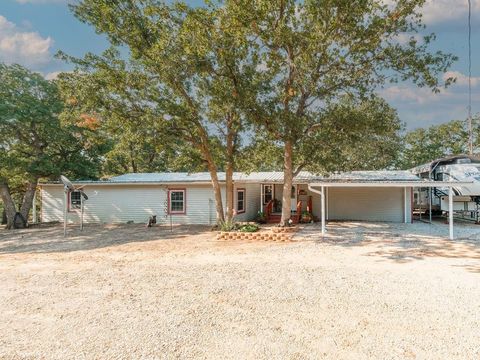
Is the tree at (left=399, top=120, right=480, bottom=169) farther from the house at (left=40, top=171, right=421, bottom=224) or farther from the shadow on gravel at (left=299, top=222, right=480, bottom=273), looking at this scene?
the shadow on gravel at (left=299, top=222, right=480, bottom=273)

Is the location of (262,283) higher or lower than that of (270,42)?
lower

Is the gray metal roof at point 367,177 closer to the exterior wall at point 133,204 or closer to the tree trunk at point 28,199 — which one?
the exterior wall at point 133,204

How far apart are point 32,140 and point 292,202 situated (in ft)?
50.6

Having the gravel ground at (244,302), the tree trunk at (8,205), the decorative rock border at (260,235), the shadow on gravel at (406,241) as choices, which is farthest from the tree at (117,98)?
the shadow on gravel at (406,241)

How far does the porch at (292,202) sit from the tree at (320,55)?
4.56m

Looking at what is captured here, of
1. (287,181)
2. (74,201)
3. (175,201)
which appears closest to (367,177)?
(287,181)

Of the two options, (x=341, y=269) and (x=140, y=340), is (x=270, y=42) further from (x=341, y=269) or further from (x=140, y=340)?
(x=140, y=340)

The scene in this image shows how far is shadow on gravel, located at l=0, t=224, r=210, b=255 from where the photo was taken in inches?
411

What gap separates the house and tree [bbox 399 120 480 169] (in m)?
16.3

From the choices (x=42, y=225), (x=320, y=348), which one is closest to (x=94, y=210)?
(x=42, y=225)

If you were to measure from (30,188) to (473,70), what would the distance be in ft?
83.0

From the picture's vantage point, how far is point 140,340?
3.86m

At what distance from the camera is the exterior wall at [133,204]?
16391 mm

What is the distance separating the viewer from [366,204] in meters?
17.4
